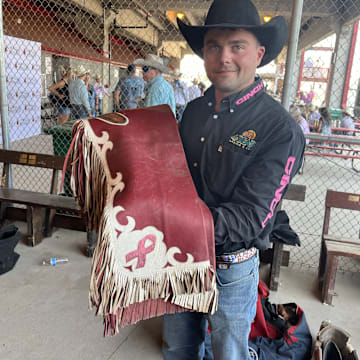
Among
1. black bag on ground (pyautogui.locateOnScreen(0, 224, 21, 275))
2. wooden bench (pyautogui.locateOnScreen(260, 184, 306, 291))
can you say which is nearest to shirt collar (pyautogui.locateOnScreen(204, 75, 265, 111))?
wooden bench (pyautogui.locateOnScreen(260, 184, 306, 291))

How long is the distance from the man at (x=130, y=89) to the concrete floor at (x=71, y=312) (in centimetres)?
351

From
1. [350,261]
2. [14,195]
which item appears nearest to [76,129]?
[14,195]

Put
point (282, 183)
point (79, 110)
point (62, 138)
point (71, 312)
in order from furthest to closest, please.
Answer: point (79, 110) < point (62, 138) < point (71, 312) < point (282, 183)

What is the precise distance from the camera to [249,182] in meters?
1.12

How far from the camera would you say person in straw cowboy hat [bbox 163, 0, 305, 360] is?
1.11 m

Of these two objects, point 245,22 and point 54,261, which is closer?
point 245,22

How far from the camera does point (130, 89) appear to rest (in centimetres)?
605

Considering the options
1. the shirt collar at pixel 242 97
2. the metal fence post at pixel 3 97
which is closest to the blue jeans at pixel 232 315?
the shirt collar at pixel 242 97

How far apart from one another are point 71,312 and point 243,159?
5.97ft

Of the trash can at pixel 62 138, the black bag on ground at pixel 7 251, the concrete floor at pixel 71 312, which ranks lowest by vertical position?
the concrete floor at pixel 71 312

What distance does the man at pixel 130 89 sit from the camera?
5998mm

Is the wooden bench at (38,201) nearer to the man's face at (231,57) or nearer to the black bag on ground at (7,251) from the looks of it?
the black bag on ground at (7,251)

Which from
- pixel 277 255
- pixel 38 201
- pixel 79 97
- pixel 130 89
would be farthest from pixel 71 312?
pixel 79 97

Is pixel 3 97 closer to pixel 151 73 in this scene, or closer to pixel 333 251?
pixel 151 73
